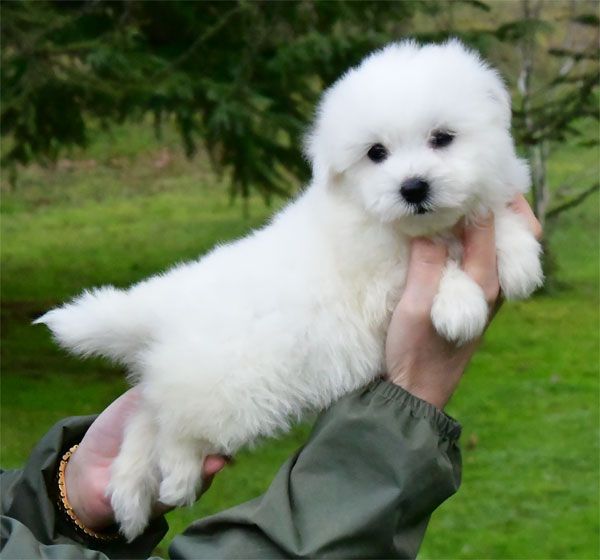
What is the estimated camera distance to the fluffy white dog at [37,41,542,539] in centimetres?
239

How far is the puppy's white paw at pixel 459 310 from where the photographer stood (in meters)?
2.31

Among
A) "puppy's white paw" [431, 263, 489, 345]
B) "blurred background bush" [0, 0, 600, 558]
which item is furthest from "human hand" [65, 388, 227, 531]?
"blurred background bush" [0, 0, 600, 558]

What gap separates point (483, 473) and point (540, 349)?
2375mm

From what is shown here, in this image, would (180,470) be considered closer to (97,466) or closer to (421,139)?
(97,466)

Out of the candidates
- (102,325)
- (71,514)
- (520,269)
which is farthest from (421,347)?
(71,514)

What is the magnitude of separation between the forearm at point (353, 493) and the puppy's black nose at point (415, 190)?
468 millimetres

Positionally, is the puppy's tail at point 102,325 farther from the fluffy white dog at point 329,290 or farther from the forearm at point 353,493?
the forearm at point 353,493

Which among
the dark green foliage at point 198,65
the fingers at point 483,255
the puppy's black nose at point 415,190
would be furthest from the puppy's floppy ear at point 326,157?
the dark green foliage at point 198,65

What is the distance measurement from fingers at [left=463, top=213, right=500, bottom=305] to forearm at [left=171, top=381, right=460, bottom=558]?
0.40 metres

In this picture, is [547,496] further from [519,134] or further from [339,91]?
[339,91]

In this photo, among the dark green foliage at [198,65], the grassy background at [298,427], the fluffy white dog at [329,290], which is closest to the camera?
the fluffy white dog at [329,290]

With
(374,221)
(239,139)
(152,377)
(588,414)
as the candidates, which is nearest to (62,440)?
(152,377)

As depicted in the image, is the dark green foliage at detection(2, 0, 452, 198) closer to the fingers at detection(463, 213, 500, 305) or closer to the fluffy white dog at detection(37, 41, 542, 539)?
the fluffy white dog at detection(37, 41, 542, 539)

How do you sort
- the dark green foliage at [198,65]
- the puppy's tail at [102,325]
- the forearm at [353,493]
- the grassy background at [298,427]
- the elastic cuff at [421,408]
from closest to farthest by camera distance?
the forearm at [353,493], the elastic cuff at [421,408], the puppy's tail at [102,325], the dark green foliage at [198,65], the grassy background at [298,427]
